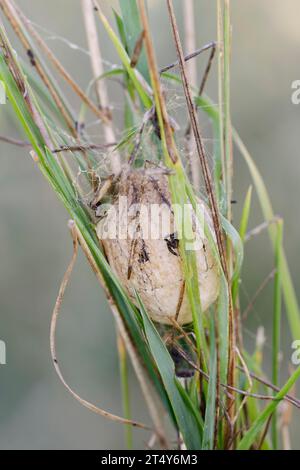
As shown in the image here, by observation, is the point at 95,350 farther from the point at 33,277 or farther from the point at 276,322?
the point at 276,322

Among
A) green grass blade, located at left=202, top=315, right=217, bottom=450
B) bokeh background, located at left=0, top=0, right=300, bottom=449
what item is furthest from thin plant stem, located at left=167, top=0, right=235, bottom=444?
bokeh background, located at left=0, top=0, right=300, bottom=449

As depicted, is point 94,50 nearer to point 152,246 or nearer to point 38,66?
point 38,66

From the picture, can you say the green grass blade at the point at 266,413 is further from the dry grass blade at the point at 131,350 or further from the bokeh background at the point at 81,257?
the bokeh background at the point at 81,257

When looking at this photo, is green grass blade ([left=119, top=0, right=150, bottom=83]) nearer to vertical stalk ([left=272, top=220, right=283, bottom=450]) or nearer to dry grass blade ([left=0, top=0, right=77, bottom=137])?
dry grass blade ([left=0, top=0, right=77, bottom=137])

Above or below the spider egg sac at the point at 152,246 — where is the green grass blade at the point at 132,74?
above

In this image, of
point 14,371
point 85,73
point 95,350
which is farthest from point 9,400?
point 85,73

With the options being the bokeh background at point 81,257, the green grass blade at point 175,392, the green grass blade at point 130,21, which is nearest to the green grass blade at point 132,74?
the green grass blade at point 130,21

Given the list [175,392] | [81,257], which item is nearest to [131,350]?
[175,392]
